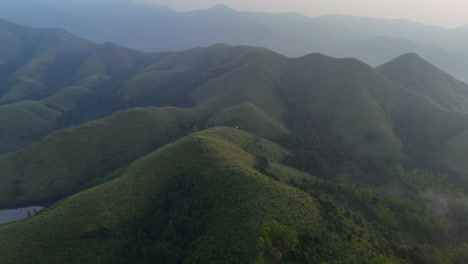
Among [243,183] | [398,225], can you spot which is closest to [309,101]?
[398,225]

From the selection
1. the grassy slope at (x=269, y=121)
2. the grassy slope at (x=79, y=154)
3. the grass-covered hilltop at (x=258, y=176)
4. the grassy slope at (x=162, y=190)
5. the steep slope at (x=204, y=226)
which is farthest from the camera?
the grassy slope at (x=269, y=121)

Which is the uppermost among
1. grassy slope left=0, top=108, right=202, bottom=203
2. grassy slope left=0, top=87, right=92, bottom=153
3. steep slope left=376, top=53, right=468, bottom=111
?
steep slope left=376, top=53, right=468, bottom=111

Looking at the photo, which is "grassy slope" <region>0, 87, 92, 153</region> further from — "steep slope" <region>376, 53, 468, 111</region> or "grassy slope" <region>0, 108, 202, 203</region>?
"steep slope" <region>376, 53, 468, 111</region>

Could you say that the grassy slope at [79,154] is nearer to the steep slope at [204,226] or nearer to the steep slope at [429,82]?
the steep slope at [204,226]

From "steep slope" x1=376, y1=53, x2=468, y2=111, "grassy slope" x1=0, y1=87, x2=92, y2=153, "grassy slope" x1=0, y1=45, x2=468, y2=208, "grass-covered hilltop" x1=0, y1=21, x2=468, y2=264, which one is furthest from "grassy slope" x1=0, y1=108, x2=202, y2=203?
"steep slope" x1=376, y1=53, x2=468, y2=111

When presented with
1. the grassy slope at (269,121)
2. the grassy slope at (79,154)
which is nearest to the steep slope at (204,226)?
the grassy slope at (79,154)
